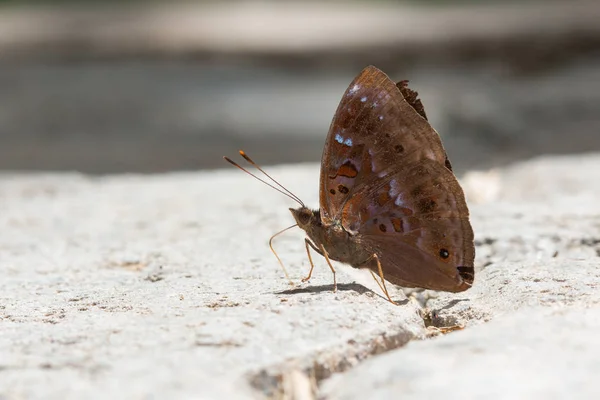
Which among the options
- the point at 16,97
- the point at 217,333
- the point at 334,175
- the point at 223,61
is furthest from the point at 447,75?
the point at 217,333

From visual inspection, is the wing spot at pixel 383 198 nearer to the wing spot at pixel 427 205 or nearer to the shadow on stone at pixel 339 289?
the wing spot at pixel 427 205

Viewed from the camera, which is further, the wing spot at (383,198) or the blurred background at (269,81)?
the blurred background at (269,81)

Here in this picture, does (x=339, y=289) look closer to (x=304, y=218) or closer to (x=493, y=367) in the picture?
(x=304, y=218)

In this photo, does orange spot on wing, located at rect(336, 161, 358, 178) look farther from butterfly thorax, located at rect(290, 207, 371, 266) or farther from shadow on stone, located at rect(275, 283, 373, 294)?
shadow on stone, located at rect(275, 283, 373, 294)

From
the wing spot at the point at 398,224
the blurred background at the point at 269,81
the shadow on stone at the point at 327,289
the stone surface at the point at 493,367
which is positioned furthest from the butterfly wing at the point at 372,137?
the blurred background at the point at 269,81

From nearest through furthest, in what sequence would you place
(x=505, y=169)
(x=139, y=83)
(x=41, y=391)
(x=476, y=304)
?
(x=41, y=391)
(x=476, y=304)
(x=505, y=169)
(x=139, y=83)

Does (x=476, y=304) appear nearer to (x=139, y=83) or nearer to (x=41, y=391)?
(x=41, y=391)
